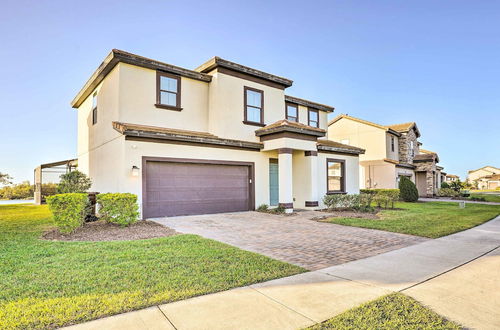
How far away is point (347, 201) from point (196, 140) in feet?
27.1

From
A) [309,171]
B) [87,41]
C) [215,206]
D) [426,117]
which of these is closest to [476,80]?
[426,117]

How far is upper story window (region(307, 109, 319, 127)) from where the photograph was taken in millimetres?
18016

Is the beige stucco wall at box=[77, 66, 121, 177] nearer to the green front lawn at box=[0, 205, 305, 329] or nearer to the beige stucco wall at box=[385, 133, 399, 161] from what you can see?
the green front lawn at box=[0, 205, 305, 329]

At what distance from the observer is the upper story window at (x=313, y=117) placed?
1802 centimetres

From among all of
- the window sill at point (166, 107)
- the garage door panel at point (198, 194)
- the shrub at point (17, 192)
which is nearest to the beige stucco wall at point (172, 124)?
the window sill at point (166, 107)

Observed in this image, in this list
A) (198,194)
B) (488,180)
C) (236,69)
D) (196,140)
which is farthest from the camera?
(488,180)

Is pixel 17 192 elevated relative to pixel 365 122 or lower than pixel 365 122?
lower

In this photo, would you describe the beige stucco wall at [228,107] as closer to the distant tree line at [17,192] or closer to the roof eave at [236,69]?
the roof eave at [236,69]

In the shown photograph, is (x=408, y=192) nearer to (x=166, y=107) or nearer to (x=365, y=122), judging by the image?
(x=365, y=122)

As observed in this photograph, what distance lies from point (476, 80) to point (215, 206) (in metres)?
26.3

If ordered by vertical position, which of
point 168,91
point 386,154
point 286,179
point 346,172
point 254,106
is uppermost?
point 168,91

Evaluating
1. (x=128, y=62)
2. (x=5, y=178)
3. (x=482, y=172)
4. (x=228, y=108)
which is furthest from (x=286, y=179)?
(x=482, y=172)

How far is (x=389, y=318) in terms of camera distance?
9.77ft

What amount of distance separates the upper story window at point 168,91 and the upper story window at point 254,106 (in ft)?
10.5
